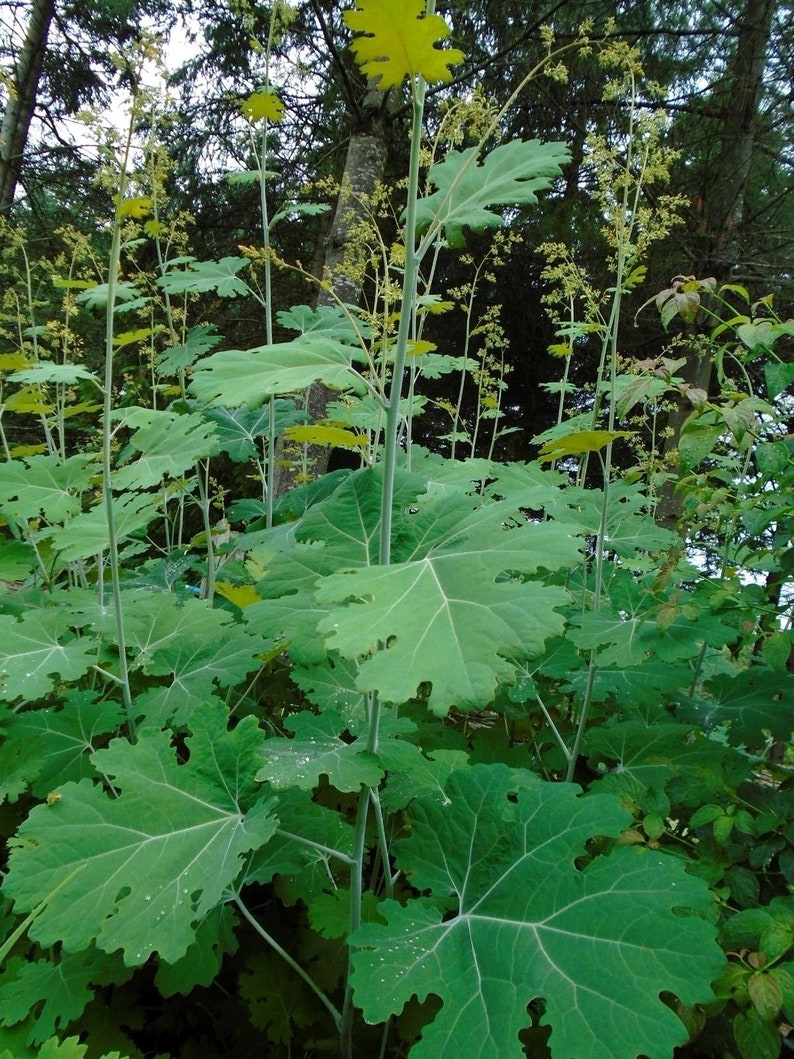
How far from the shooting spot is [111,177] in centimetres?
148

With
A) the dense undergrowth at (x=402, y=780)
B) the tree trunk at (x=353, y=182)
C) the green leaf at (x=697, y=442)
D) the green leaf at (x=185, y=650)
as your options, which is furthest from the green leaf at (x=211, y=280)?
the tree trunk at (x=353, y=182)

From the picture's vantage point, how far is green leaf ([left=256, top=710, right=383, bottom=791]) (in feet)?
3.32

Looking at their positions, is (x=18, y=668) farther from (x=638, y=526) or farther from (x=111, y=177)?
(x=638, y=526)

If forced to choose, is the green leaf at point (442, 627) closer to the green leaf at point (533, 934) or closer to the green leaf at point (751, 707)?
the green leaf at point (533, 934)

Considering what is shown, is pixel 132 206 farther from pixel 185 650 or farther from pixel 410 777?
pixel 410 777

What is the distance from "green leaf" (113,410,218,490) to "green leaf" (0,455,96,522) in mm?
307

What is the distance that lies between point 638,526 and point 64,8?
800cm

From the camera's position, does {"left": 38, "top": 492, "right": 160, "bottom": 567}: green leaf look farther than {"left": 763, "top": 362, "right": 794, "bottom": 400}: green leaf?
Yes

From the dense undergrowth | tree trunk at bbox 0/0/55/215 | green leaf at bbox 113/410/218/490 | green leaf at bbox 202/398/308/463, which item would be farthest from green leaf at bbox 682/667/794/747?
tree trunk at bbox 0/0/55/215

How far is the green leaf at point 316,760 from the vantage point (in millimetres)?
1011

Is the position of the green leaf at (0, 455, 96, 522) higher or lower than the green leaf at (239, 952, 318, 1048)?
higher

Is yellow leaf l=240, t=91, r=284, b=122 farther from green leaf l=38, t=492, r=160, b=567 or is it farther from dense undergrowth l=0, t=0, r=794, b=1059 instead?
green leaf l=38, t=492, r=160, b=567

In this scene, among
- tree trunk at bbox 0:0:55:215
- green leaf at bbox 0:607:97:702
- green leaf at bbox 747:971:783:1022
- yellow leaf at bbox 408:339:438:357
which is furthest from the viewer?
tree trunk at bbox 0:0:55:215

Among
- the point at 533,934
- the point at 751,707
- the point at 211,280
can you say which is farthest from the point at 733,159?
the point at 533,934
